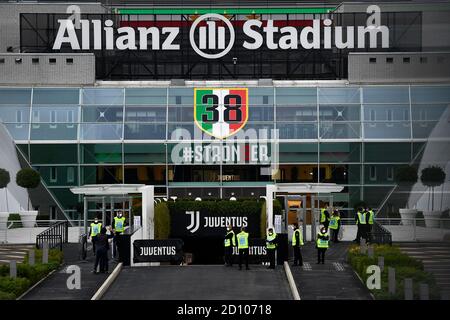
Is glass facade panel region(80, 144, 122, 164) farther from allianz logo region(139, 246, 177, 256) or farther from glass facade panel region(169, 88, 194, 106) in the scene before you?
allianz logo region(139, 246, 177, 256)

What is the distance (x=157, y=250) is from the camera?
32062 millimetres

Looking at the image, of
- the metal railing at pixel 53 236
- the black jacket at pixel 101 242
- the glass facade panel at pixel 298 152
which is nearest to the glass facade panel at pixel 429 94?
the glass facade panel at pixel 298 152

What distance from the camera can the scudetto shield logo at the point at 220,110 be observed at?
5506cm

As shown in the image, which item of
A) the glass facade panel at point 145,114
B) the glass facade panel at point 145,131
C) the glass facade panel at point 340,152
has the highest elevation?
the glass facade panel at point 145,114

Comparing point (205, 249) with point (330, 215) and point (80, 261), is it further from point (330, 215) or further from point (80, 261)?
point (330, 215)

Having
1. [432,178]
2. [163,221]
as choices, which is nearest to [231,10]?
[432,178]

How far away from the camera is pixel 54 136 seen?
5466cm

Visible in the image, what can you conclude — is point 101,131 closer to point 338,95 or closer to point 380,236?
point 338,95

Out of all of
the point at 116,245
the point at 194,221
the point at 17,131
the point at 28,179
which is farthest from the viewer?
the point at 17,131

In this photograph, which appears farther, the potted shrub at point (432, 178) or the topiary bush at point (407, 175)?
the topiary bush at point (407, 175)

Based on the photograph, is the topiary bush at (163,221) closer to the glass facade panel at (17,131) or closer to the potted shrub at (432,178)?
the potted shrub at (432,178)

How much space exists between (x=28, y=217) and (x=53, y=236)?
13910mm

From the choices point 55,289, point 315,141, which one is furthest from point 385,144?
point 55,289

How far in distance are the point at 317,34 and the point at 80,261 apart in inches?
1199
